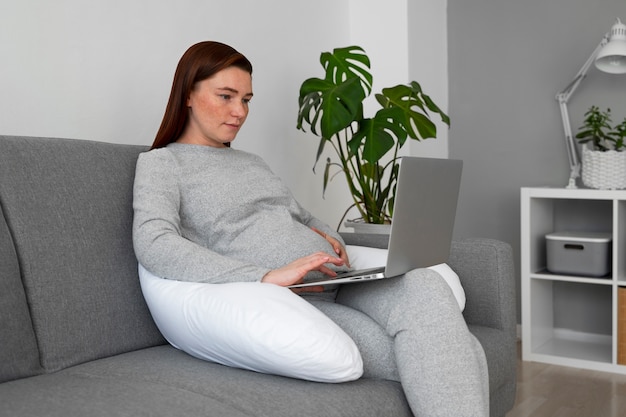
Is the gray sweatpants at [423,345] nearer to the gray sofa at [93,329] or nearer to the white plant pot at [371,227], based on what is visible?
the gray sofa at [93,329]

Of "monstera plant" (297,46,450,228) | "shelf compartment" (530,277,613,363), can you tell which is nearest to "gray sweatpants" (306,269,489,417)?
"monstera plant" (297,46,450,228)

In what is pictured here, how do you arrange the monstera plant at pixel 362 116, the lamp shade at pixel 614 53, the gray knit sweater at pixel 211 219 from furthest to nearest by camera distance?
the lamp shade at pixel 614 53
the monstera plant at pixel 362 116
the gray knit sweater at pixel 211 219

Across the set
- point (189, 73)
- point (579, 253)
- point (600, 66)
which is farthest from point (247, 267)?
point (600, 66)

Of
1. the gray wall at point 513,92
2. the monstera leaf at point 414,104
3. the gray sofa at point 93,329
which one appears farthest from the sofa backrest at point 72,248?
the gray wall at point 513,92

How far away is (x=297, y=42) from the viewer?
313 centimetres

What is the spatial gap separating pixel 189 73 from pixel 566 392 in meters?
1.87

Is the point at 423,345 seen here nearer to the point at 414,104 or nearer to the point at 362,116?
the point at 362,116

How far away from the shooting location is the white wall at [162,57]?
6.72 feet

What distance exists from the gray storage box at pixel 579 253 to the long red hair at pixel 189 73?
6.07 feet

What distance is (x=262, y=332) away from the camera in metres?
1.41

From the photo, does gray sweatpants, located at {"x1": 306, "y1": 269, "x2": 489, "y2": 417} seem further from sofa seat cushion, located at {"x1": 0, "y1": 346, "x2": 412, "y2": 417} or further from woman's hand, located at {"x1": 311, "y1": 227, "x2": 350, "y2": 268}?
woman's hand, located at {"x1": 311, "y1": 227, "x2": 350, "y2": 268}

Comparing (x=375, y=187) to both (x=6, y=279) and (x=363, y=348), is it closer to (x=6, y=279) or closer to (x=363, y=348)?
(x=363, y=348)

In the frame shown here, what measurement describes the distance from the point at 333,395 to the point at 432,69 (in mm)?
2573

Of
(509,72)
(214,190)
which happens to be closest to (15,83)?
(214,190)
